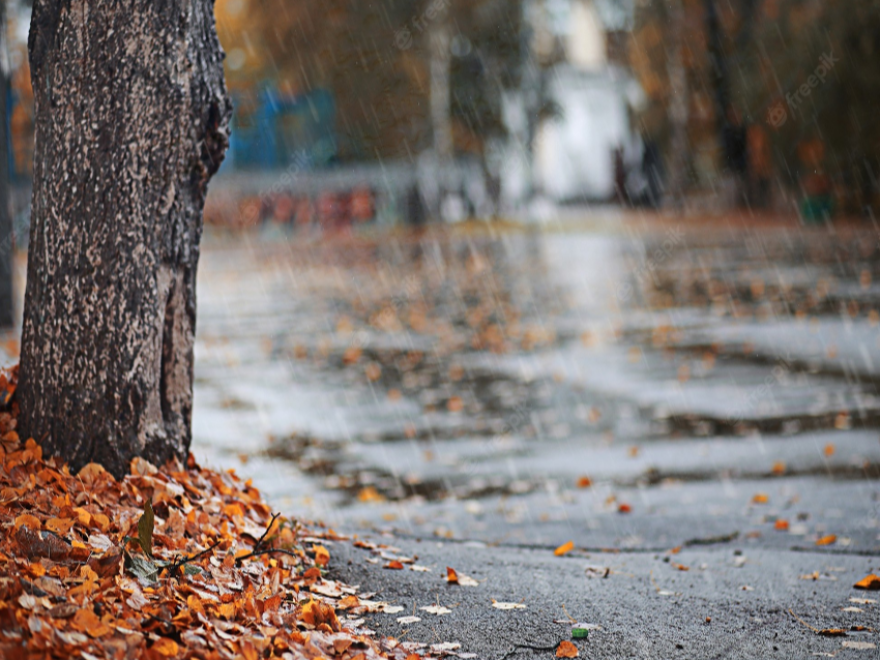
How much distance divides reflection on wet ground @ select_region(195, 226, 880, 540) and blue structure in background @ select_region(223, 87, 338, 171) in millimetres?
16927

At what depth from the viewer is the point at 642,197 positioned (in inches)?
1911

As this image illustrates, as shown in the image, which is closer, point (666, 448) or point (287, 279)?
point (666, 448)

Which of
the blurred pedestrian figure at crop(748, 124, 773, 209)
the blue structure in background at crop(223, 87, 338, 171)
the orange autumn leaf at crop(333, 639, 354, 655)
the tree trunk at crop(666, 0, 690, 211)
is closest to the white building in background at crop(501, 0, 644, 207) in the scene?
the tree trunk at crop(666, 0, 690, 211)

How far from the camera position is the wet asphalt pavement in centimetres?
434

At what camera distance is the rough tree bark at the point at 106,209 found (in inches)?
176

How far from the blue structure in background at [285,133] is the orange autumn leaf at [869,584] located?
3199 cm

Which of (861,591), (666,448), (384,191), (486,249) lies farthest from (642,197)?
(861,591)

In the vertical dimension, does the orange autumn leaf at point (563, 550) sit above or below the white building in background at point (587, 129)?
below

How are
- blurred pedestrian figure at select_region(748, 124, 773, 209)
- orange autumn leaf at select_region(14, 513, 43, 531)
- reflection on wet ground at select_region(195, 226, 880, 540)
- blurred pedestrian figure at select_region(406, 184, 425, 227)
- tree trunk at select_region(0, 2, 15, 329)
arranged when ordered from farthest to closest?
blurred pedestrian figure at select_region(406, 184, 425, 227) < blurred pedestrian figure at select_region(748, 124, 773, 209) < tree trunk at select_region(0, 2, 15, 329) < reflection on wet ground at select_region(195, 226, 880, 540) < orange autumn leaf at select_region(14, 513, 43, 531)

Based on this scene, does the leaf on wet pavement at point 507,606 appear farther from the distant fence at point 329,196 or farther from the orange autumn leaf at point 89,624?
the distant fence at point 329,196

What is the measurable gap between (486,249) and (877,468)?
2099 cm

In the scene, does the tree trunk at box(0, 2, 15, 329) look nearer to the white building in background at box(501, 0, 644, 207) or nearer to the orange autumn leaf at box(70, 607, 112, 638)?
the orange autumn leaf at box(70, 607, 112, 638)

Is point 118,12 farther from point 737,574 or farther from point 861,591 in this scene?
point 861,591

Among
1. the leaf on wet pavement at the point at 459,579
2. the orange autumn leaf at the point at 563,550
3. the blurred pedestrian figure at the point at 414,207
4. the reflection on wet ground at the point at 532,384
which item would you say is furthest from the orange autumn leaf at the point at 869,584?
the blurred pedestrian figure at the point at 414,207
